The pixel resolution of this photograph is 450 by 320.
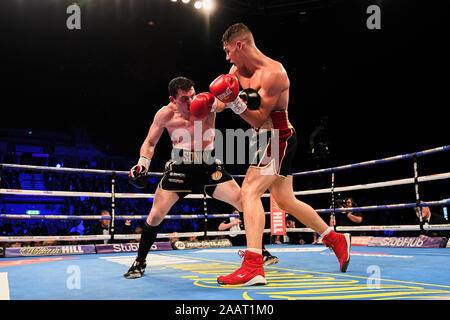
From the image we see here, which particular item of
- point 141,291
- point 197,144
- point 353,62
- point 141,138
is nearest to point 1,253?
point 197,144

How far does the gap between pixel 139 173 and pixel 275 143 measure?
3.25ft

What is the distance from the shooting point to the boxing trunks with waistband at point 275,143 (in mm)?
2133

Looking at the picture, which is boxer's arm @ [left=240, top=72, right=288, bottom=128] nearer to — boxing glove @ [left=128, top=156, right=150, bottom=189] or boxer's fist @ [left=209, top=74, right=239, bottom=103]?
boxer's fist @ [left=209, top=74, right=239, bottom=103]

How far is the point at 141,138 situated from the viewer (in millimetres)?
12758

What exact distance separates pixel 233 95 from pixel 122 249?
11.1 feet

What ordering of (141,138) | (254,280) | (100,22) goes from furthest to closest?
(141,138) → (100,22) → (254,280)

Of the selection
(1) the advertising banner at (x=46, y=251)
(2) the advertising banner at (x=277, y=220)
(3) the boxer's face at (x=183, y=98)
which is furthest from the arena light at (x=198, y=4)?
(3) the boxer's face at (x=183, y=98)

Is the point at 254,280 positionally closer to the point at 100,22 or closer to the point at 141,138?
the point at 100,22

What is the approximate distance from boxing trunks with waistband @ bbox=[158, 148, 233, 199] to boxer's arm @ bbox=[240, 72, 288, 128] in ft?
2.63

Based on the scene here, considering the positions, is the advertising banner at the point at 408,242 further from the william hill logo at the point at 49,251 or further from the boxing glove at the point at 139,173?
the william hill logo at the point at 49,251

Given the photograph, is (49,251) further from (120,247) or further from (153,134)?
(153,134)

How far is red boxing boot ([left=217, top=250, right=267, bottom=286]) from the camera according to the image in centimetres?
180

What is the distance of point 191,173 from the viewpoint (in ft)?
8.86

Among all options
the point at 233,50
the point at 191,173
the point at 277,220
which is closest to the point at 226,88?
the point at 233,50
